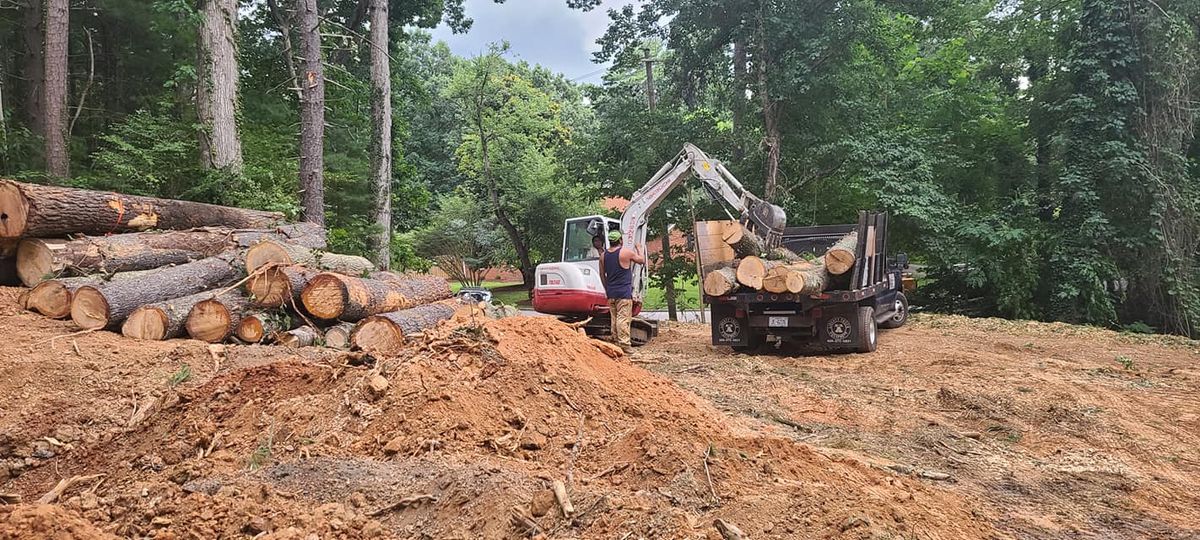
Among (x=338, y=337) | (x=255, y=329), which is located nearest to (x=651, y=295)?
(x=338, y=337)

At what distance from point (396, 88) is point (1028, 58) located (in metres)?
A: 16.8

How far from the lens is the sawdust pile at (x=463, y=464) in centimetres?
335

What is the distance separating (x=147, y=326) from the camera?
676cm

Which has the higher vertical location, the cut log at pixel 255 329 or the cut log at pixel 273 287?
the cut log at pixel 273 287

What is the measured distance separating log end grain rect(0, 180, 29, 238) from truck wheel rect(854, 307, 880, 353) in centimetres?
964

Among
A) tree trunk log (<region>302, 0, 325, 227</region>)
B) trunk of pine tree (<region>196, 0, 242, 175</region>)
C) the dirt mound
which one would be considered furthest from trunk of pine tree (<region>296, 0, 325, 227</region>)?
the dirt mound

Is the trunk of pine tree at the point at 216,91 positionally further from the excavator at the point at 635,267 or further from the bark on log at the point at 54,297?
the excavator at the point at 635,267

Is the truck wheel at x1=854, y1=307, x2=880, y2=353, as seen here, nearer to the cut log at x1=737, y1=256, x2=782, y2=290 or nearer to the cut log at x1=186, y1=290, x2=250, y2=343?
the cut log at x1=737, y1=256, x2=782, y2=290

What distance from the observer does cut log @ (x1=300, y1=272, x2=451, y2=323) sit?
25.0 feet

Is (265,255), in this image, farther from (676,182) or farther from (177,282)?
(676,182)

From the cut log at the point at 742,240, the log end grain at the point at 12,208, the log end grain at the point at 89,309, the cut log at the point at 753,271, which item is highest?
the log end grain at the point at 12,208

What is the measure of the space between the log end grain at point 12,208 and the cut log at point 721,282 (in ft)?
25.8

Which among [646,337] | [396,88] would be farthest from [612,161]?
[646,337]

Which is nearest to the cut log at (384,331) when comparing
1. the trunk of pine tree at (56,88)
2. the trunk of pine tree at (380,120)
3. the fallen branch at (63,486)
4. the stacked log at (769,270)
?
the fallen branch at (63,486)
